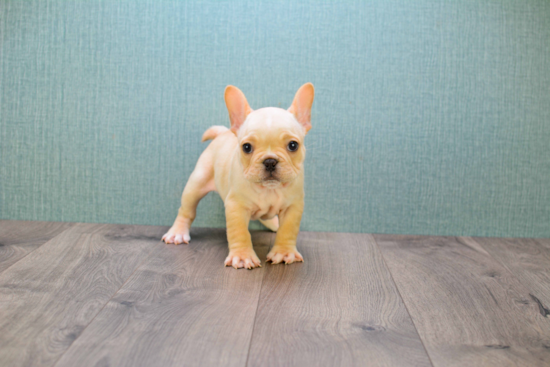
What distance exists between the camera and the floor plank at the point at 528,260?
1640 mm

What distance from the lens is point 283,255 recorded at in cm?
188

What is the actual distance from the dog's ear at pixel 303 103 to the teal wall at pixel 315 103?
51cm

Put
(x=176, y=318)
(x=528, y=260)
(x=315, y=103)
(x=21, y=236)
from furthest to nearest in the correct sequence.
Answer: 1. (x=315, y=103)
2. (x=21, y=236)
3. (x=528, y=260)
4. (x=176, y=318)

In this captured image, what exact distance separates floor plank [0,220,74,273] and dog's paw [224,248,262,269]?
2.53 ft

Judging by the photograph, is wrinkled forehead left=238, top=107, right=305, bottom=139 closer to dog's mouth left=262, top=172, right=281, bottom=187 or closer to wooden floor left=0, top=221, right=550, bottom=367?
dog's mouth left=262, top=172, right=281, bottom=187

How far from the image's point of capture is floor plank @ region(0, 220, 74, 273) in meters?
1.82

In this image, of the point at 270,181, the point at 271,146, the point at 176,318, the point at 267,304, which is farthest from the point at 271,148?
the point at 176,318

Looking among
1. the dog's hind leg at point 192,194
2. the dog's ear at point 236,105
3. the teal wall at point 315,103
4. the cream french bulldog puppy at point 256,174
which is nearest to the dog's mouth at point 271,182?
the cream french bulldog puppy at point 256,174

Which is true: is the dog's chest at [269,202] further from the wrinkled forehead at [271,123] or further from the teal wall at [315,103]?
the teal wall at [315,103]

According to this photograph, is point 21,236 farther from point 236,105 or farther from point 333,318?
point 333,318

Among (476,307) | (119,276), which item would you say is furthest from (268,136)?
(476,307)

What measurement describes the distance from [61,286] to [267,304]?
655 millimetres

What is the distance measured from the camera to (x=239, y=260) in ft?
5.97

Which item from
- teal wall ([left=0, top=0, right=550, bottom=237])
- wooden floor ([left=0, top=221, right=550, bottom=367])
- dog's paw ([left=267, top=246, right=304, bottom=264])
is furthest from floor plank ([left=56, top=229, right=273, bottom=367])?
teal wall ([left=0, top=0, right=550, bottom=237])
